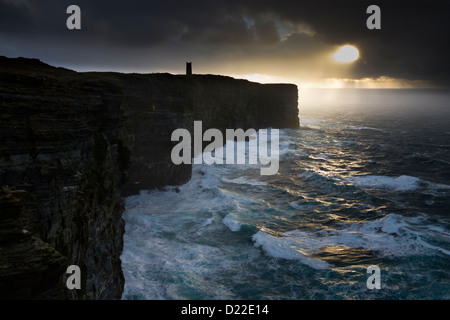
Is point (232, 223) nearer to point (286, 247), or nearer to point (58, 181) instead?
point (286, 247)

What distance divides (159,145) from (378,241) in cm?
2406

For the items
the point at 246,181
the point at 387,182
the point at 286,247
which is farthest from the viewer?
the point at 246,181

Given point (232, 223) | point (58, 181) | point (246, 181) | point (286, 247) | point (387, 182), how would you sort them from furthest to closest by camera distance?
point (246, 181)
point (387, 182)
point (232, 223)
point (286, 247)
point (58, 181)

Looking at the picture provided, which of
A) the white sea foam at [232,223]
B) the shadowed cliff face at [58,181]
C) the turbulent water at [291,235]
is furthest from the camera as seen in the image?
the white sea foam at [232,223]

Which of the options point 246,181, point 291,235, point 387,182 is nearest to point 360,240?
point 291,235

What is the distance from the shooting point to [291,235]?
2589 centimetres

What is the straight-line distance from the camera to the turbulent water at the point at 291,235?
19.1 metres

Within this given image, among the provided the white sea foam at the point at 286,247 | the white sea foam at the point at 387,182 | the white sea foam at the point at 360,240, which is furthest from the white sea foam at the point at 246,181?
the white sea foam at the point at 286,247

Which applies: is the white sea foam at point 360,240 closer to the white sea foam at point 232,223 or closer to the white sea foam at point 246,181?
the white sea foam at point 232,223

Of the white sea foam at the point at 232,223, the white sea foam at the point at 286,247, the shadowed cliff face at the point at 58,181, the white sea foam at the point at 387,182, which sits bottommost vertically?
the white sea foam at the point at 286,247

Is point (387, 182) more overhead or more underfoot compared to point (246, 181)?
more underfoot

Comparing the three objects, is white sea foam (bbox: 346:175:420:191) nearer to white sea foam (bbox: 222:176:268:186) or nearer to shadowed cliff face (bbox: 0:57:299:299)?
white sea foam (bbox: 222:176:268:186)
